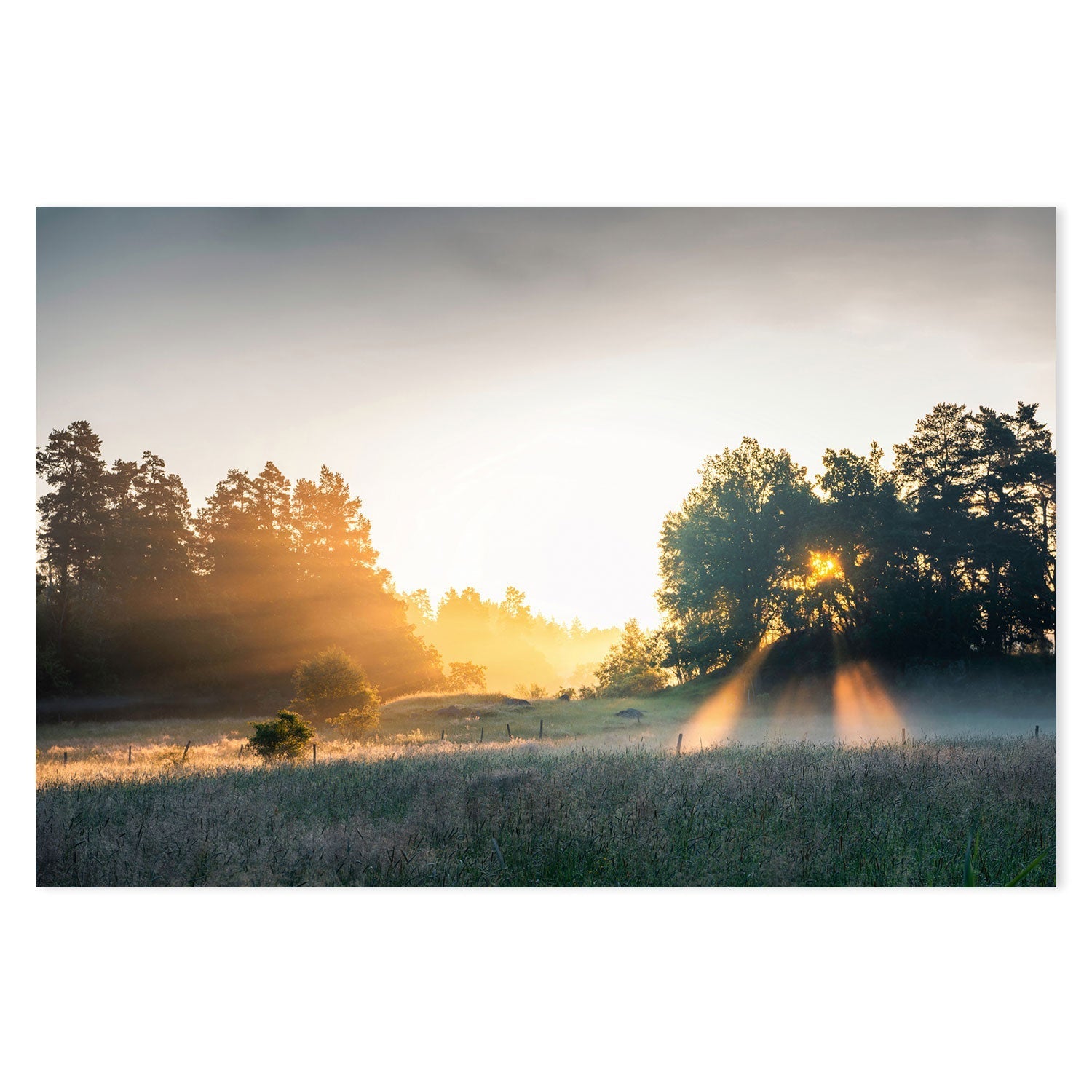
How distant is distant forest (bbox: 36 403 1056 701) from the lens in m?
7.16

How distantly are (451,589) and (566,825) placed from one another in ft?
14.4

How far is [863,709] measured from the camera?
31.7 feet

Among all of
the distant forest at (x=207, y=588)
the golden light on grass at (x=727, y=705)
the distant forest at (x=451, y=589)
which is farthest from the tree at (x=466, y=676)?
the golden light on grass at (x=727, y=705)

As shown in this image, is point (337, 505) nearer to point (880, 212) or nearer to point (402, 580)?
point (402, 580)

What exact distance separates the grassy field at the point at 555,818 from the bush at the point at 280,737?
1.29ft

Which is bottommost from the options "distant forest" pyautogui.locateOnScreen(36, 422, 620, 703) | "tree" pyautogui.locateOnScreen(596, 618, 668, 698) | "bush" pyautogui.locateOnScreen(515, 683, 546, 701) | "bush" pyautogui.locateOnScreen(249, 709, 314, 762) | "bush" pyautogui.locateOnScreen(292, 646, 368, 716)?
"bush" pyautogui.locateOnScreen(515, 683, 546, 701)

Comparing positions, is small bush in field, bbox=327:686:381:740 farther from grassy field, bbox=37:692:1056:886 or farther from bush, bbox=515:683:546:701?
bush, bbox=515:683:546:701

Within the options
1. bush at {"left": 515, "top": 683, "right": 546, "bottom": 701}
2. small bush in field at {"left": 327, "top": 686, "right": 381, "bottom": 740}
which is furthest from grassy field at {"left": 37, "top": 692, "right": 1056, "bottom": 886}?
bush at {"left": 515, "top": 683, "right": 546, "bottom": 701}

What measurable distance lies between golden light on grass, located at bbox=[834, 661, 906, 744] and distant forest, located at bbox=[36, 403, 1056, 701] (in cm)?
36

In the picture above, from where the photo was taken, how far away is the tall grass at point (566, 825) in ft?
17.8

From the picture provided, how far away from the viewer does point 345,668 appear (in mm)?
9594
